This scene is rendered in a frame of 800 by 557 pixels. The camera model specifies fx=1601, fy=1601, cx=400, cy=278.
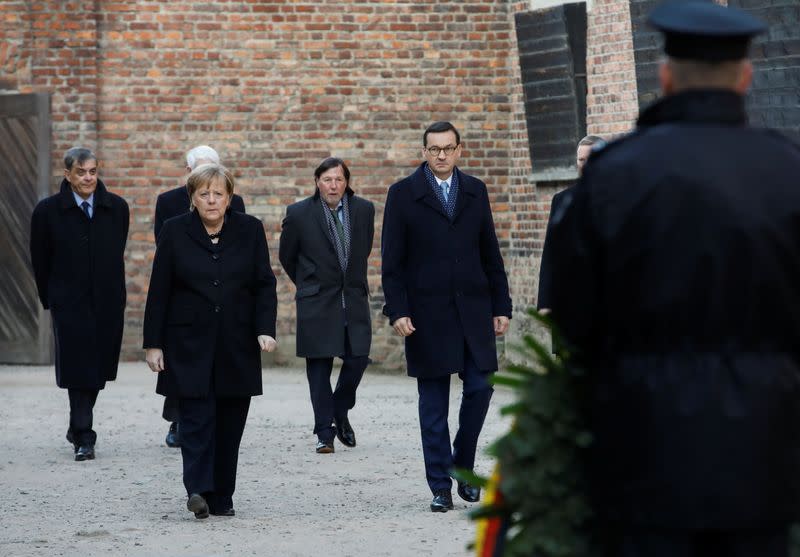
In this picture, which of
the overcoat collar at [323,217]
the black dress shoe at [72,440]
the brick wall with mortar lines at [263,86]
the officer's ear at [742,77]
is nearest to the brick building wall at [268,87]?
the brick wall with mortar lines at [263,86]

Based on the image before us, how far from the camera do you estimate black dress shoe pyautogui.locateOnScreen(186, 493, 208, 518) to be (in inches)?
311

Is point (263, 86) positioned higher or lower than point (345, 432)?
higher

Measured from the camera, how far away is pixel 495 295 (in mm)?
8617

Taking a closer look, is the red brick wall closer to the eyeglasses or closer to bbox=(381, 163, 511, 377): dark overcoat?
the eyeglasses

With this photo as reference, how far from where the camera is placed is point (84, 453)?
10117 millimetres

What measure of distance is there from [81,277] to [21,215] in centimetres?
580

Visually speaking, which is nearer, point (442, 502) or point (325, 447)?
point (442, 502)

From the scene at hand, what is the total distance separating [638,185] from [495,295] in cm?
519

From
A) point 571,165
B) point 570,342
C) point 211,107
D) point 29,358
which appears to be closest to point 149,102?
point 211,107

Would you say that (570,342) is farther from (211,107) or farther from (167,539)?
(211,107)

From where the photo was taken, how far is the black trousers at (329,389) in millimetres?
10516

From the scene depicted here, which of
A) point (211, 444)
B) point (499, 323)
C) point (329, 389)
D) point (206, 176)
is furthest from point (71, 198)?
point (499, 323)

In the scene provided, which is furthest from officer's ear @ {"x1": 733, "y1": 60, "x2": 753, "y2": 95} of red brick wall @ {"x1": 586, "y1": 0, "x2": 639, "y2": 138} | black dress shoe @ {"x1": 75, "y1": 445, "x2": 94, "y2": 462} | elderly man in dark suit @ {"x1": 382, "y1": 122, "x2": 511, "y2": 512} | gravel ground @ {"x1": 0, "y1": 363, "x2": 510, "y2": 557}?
red brick wall @ {"x1": 586, "y1": 0, "x2": 639, "y2": 138}

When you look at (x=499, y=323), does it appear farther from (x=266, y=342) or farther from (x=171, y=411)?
(x=171, y=411)
